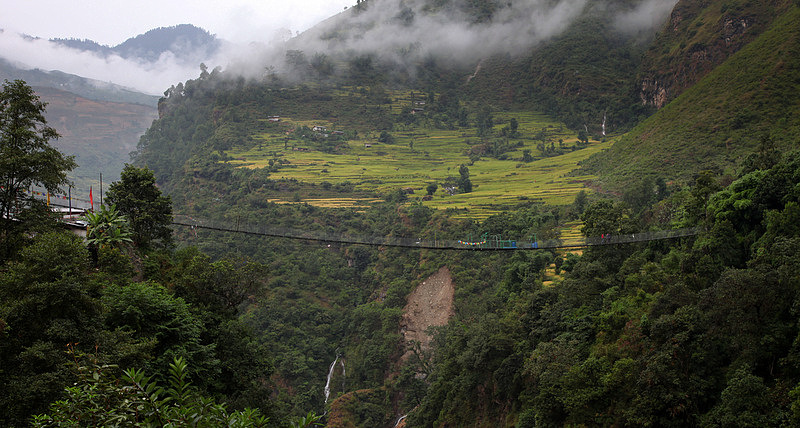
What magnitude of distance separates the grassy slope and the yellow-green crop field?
5.66 meters

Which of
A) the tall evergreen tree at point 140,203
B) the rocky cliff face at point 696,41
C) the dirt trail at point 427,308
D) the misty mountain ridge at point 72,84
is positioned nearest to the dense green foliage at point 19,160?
the tall evergreen tree at point 140,203

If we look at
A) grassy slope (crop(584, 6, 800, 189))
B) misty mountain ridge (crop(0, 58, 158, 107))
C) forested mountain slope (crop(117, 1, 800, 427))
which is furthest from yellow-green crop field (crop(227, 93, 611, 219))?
A: misty mountain ridge (crop(0, 58, 158, 107))

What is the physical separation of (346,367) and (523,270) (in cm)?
1309

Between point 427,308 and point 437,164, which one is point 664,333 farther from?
point 437,164

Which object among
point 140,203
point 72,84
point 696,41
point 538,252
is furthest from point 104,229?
point 72,84

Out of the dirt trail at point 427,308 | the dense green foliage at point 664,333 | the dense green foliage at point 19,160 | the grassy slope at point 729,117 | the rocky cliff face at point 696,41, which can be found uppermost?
the rocky cliff face at point 696,41

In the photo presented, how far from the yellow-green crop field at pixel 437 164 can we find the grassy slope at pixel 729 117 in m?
5.66

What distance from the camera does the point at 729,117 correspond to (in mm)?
32562

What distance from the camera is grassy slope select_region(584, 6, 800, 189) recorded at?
30.3 metres

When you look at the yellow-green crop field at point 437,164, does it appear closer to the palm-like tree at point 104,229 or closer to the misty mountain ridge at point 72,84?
the palm-like tree at point 104,229

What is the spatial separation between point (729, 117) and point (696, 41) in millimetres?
23098

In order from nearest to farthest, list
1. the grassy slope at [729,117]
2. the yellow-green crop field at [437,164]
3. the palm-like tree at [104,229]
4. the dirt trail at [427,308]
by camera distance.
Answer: the palm-like tree at [104,229] → the grassy slope at [729,117] → the dirt trail at [427,308] → the yellow-green crop field at [437,164]

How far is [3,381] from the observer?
8477mm

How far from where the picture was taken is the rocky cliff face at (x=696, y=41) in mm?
45438
